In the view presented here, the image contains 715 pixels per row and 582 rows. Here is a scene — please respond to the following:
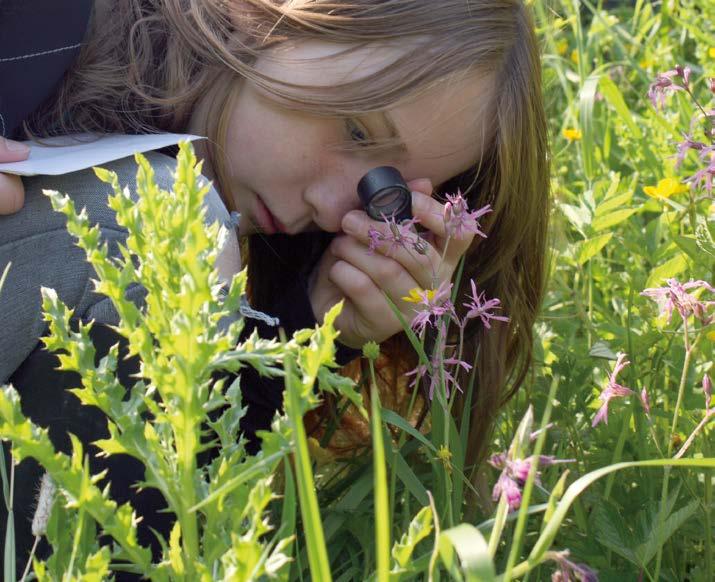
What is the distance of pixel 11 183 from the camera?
4.62 feet

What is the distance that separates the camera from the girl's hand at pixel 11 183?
4.58ft

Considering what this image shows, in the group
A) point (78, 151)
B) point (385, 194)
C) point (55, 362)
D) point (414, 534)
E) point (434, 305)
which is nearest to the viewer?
point (414, 534)

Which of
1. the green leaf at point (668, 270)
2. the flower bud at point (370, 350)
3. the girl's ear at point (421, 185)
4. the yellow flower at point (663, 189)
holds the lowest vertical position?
the yellow flower at point (663, 189)

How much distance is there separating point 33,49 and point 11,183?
287mm

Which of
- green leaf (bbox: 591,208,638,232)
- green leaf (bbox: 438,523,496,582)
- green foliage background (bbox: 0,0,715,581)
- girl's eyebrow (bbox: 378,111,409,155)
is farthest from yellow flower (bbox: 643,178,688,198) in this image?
green leaf (bbox: 438,523,496,582)

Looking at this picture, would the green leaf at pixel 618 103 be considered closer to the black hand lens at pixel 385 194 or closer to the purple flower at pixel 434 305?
the black hand lens at pixel 385 194

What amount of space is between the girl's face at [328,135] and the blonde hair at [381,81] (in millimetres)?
22

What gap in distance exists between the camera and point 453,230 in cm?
139

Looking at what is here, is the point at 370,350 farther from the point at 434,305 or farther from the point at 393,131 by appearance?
the point at 393,131

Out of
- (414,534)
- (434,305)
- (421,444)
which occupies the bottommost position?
(421,444)

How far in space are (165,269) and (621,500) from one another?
908 millimetres

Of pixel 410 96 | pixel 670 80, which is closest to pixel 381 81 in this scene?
pixel 410 96

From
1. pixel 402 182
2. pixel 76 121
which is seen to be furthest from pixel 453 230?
pixel 76 121

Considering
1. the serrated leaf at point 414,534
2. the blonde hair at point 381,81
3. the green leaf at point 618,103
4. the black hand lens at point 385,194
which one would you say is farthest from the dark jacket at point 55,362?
the green leaf at point 618,103
